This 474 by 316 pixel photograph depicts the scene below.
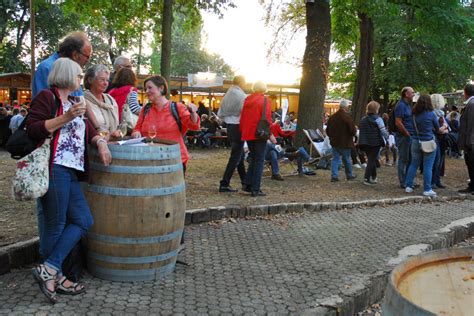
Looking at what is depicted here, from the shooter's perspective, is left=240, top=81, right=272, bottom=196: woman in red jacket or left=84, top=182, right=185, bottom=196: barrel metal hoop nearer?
left=84, top=182, right=185, bottom=196: barrel metal hoop

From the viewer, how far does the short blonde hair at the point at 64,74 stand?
347 centimetres

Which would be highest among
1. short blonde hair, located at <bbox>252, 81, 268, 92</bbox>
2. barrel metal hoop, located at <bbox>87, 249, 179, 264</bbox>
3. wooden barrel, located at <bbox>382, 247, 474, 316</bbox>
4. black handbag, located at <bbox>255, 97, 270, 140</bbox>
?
short blonde hair, located at <bbox>252, 81, 268, 92</bbox>

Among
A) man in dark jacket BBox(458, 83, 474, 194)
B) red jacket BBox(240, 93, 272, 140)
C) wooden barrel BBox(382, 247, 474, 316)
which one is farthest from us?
man in dark jacket BBox(458, 83, 474, 194)

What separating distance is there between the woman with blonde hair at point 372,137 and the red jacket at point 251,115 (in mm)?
2954

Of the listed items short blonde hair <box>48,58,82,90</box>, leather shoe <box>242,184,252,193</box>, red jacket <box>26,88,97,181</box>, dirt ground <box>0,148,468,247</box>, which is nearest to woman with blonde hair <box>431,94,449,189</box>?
dirt ground <box>0,148,468,247</box>

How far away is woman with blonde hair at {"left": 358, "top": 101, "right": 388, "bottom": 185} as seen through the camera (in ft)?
32.9

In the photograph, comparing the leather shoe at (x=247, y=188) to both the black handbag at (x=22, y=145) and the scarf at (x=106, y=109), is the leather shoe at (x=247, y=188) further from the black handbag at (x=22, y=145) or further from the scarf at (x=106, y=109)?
the black handbag at (x=22, y=145)

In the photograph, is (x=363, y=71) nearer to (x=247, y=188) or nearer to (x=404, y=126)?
(x=404, y=126)

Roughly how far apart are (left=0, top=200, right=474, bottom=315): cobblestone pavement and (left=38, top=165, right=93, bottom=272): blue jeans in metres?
0.33

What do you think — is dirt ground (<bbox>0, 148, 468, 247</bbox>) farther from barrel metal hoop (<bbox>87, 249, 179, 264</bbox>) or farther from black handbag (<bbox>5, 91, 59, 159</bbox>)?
black handbag (<bbox>5, 91, 59, 159</bbox>)

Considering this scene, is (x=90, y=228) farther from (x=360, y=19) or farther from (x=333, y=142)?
(x=360, y=19)

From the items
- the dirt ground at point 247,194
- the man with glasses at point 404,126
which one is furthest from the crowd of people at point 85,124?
the man with glasses at point 404,126

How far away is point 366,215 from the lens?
23.5 feet

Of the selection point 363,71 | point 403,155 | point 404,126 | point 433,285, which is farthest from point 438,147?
point 433,285
